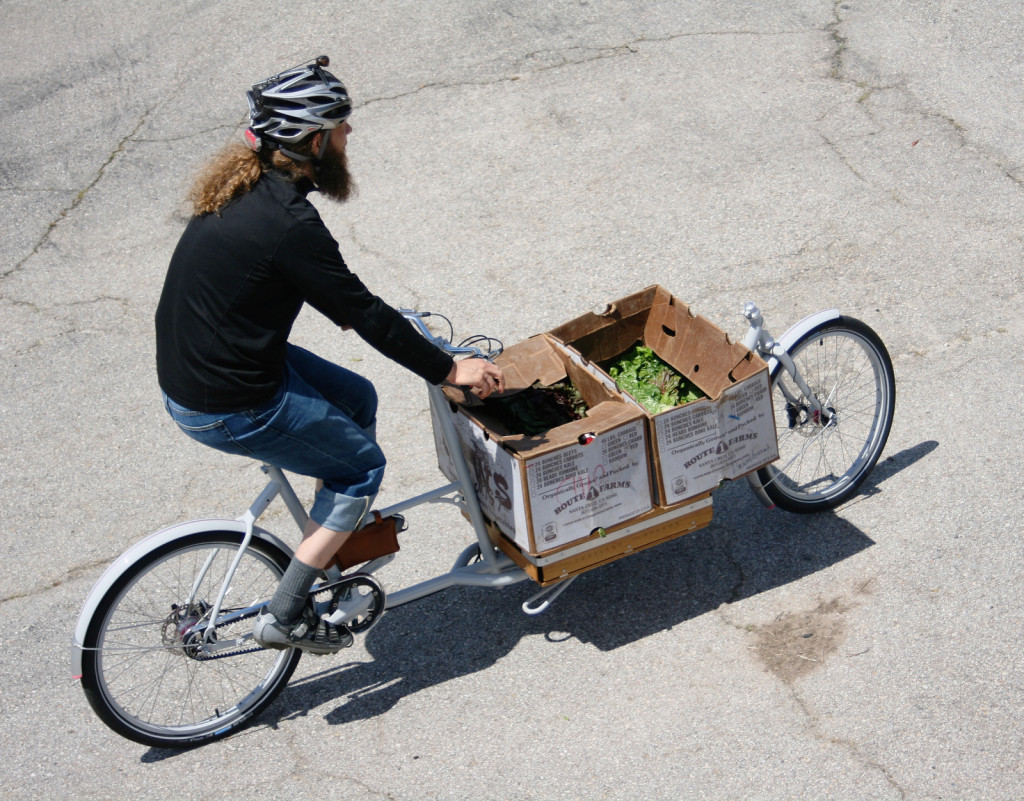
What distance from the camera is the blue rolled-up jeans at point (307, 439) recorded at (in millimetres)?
3037

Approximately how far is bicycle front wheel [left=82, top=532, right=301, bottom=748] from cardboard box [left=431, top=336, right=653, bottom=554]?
2.63 ft

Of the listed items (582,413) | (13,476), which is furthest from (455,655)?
(13,476)

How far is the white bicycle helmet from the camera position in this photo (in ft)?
9.21

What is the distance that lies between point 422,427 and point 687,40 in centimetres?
453

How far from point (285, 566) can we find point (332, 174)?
141cm

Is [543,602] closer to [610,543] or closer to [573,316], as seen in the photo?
[610,543]

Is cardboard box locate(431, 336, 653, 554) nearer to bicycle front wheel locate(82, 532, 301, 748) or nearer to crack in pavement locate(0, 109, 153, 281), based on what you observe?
bicycle front wheel locate(82, 532, 301, 748)

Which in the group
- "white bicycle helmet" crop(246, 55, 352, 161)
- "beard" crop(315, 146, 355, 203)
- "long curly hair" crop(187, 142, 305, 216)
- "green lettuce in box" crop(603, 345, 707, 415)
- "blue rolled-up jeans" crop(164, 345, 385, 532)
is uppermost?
"white bicycle helmet" crop(246, 55, 352, 161)

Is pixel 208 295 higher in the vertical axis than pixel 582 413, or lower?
higher

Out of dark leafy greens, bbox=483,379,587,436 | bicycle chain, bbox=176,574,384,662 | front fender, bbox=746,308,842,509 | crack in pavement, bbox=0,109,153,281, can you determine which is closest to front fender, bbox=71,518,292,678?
bicycle chain, bbox=176,574,384,662

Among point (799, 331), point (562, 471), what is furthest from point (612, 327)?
point (562, 471)

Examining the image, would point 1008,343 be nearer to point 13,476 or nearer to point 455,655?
point 455,655

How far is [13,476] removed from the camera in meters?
4.73

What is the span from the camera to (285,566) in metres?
3.50
